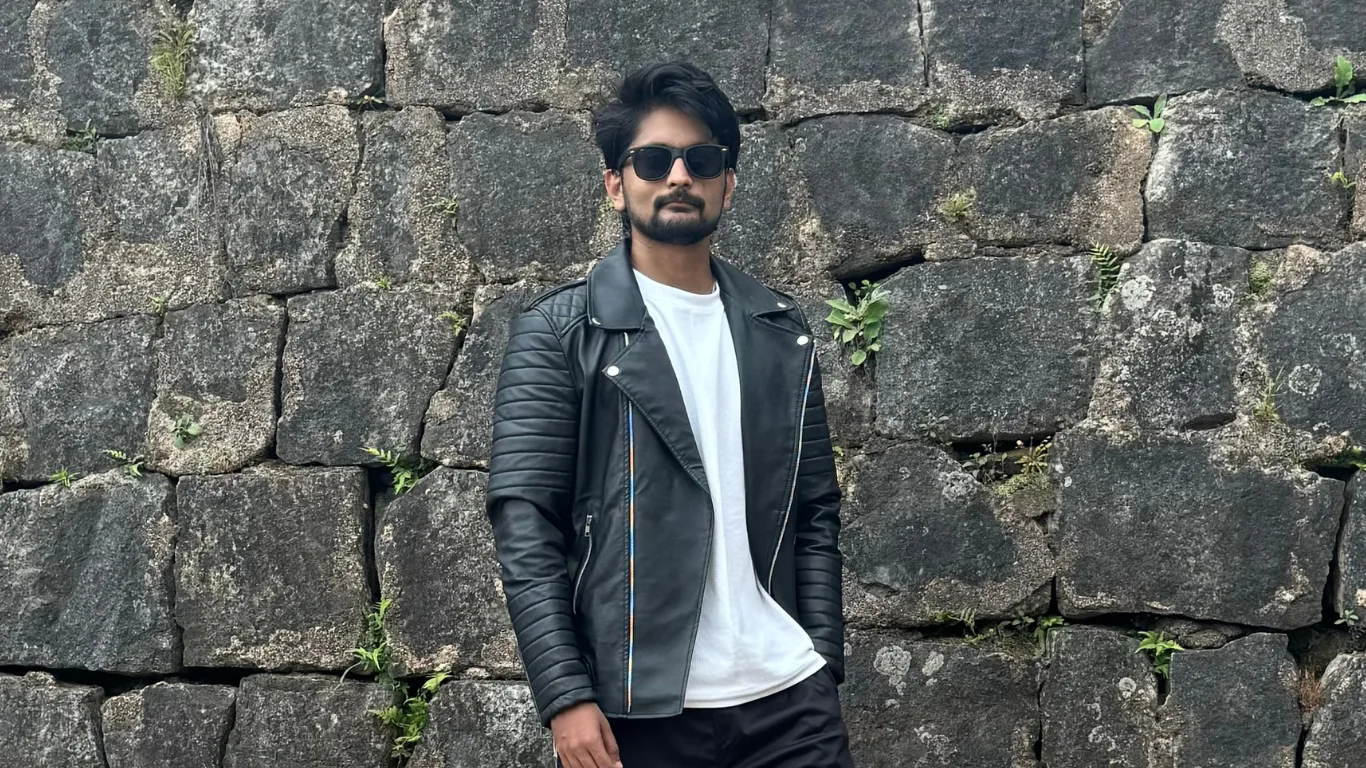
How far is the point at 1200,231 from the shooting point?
406 centimetres

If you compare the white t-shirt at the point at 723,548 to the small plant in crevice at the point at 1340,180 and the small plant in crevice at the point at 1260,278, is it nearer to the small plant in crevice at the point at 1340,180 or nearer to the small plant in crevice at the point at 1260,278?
the small plant in crevice at the point at 1260,278

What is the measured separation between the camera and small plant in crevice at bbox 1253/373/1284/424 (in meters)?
3.97

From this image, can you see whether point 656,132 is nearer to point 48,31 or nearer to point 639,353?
point 639,353

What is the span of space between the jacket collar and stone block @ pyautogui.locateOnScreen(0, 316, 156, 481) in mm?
2251

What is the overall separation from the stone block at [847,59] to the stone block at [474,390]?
0.96 metres

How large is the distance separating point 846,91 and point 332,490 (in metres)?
1.94

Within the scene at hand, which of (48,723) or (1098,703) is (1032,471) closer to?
(1098,703)

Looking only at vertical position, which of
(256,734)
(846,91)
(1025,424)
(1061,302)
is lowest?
(256,734)

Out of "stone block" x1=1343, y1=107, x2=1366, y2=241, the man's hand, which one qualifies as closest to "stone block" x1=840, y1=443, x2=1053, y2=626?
"stone block" x1=1343, y1=107, x2=1366, y2=241

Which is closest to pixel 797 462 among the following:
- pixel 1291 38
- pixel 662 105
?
pixel 662 105

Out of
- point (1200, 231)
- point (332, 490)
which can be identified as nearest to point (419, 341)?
point (332, 490)

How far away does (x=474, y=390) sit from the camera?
441cm

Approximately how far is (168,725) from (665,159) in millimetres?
2631

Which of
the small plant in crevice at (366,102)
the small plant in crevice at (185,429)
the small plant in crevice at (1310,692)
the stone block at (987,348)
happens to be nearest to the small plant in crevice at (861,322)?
the stone block at (987,348)
